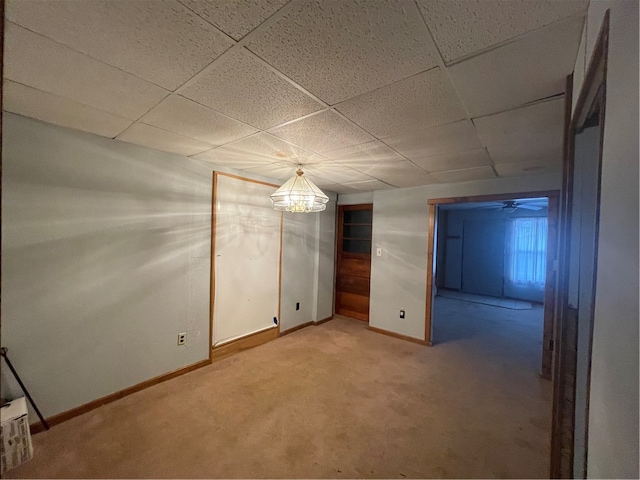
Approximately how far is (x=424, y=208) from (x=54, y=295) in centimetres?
390

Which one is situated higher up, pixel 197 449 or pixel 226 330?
pixel 226 330

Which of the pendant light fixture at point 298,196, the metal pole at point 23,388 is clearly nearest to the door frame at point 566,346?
the pendant light fixture at point 298,196

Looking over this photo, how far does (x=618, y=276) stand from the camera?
0.60 meters

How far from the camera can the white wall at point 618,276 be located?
0.54 meters

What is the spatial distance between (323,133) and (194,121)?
0.90m

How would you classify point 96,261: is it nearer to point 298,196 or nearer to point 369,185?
point 298,196

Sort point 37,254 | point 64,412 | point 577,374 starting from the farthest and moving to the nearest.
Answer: point 64,412 → point 37,254 → point 577,374

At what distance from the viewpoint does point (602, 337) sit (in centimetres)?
69

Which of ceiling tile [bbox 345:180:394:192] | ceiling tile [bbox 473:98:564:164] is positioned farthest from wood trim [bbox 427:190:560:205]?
ceiling tile [bbox 345:180:394:192]

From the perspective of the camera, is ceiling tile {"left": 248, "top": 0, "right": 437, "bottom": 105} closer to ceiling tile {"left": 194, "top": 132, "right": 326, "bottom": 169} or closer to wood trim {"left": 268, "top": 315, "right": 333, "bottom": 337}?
ceiling tile {"left": 194, "top": 132, "right": 326, "bottom": 169}

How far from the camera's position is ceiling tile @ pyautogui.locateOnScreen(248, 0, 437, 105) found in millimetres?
979

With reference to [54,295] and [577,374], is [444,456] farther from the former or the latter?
[54,295]

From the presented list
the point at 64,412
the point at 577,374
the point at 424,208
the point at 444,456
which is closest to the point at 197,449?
the point at 64,412

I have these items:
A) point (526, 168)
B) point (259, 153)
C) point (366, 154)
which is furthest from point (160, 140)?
point (526, 168)
